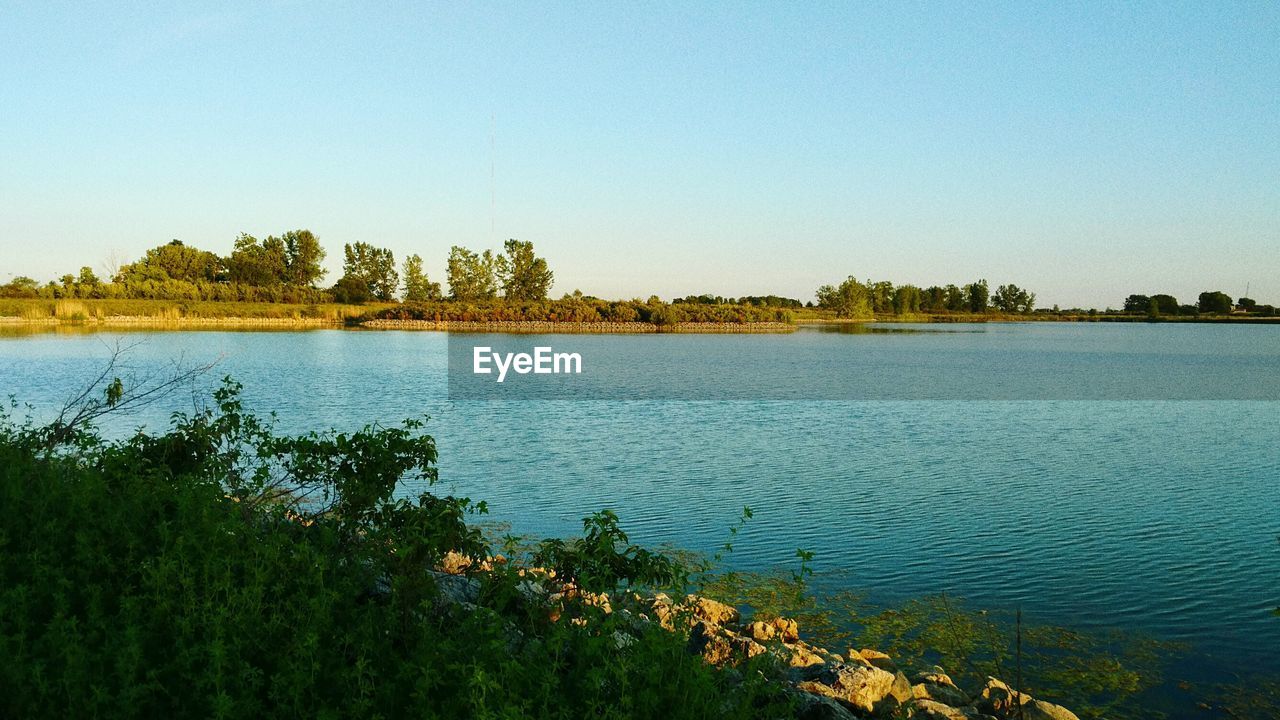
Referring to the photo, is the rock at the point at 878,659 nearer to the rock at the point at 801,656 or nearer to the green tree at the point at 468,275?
the rock at the point at 801,656

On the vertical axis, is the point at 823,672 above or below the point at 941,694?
above

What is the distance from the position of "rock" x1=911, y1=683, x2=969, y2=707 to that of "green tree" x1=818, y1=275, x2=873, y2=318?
590ft

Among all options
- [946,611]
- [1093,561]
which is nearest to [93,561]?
[946,611]

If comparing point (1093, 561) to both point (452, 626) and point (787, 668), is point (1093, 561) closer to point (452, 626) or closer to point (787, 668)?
point (787, 668)

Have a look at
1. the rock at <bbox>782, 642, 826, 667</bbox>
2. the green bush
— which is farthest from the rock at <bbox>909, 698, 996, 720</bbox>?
the green bush

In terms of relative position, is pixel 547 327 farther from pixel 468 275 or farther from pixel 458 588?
pixel 458 588

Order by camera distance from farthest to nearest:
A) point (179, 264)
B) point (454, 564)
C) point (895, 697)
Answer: point (179, 264) < point (454, 564) < point (895, 697)

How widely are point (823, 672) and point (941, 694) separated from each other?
130cm

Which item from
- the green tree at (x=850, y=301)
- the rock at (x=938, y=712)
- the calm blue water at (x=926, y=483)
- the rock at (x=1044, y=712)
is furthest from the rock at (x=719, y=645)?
the green tree at (x=850, y=301)

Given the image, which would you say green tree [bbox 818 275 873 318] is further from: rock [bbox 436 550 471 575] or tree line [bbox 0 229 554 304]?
rock [bbox 436 550 471 575]

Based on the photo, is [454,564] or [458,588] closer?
[458,588]

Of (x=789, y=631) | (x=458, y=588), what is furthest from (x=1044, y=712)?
(x=458, y=588)

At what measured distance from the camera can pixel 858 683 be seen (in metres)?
7.80

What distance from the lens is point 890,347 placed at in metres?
84.1
